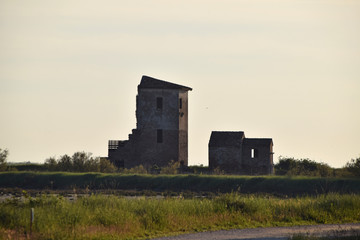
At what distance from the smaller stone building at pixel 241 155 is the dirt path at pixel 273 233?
33.4 metres

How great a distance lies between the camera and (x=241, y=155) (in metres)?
61.1

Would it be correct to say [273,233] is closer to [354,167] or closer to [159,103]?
[354,167]

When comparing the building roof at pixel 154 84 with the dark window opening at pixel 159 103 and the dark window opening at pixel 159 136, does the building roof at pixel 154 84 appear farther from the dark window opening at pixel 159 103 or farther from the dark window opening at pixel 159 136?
the dark window opening at pixel 159 136

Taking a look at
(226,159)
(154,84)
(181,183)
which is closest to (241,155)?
(226,159)

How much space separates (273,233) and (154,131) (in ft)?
125

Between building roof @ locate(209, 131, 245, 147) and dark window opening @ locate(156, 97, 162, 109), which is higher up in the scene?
dark window opening @ locate(156, 97, 162, 109)

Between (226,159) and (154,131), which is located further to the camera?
(154,131)

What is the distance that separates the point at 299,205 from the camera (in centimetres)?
3050

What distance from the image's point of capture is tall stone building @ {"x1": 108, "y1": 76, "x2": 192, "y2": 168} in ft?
204

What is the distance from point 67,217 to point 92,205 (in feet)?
10.7

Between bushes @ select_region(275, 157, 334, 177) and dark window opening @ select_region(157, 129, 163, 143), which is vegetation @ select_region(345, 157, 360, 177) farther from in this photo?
dark window opening @ select_region(157, 129, 163, 143)

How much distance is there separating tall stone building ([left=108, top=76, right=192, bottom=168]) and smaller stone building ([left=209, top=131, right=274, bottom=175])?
365 cm

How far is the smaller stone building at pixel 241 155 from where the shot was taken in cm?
6066

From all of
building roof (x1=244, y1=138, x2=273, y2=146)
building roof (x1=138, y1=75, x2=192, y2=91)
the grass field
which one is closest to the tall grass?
the grass field
